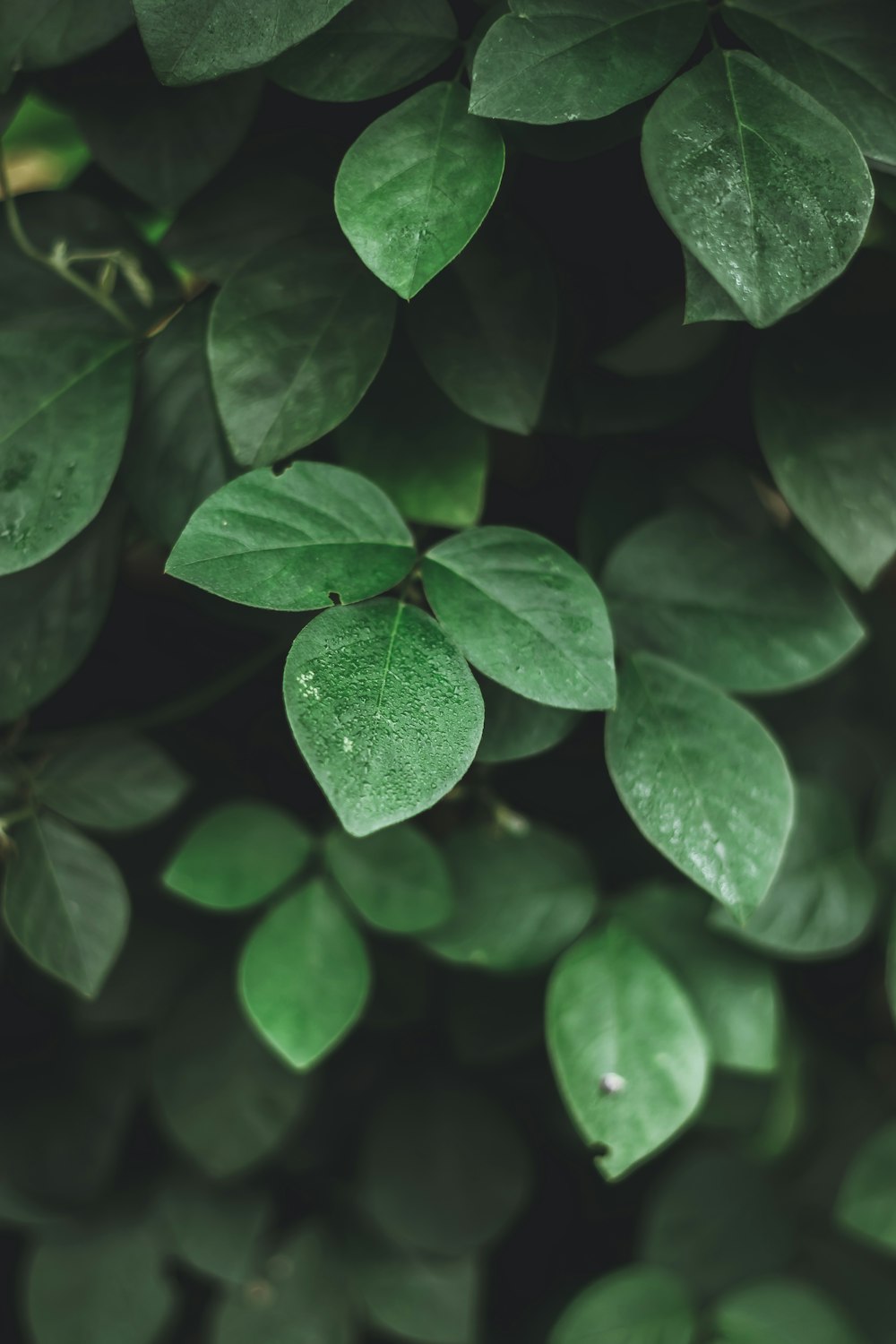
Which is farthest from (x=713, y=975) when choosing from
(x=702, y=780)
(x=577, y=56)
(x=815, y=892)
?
(x=577, y=56)

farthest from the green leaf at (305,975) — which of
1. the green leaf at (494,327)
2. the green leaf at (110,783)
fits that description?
the green leaf at (494,327)

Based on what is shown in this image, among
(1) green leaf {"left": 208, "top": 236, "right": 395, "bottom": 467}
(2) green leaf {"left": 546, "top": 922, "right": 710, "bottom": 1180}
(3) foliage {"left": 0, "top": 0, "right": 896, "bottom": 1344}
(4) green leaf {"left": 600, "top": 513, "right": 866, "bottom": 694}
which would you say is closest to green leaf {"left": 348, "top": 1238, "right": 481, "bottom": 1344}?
(3) foliage {"left": 0, "top": 0, "right": 896, "bottom": 1344}

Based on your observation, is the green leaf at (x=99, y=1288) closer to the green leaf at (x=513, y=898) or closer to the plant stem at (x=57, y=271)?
the green leaf at (x=513, y=898)

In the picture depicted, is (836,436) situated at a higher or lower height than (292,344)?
lower

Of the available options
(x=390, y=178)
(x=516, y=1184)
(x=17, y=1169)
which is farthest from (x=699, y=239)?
(x=17, y=1169)

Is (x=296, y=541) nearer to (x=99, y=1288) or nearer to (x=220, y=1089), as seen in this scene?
(x=220, y=1089)

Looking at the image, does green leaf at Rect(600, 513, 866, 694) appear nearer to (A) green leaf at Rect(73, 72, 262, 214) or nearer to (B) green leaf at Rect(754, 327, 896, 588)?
(B) green leaf at Rect(754, 327, 896, 588)

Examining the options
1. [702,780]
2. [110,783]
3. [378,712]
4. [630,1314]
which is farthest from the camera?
[630,1314]
